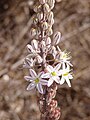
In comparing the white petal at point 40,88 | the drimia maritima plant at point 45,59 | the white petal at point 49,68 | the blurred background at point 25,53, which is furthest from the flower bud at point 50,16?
the blurred background at point 25,53

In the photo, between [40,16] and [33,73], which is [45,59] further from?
[40,16]

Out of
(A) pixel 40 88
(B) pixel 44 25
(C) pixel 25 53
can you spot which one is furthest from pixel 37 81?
(C) pixel 25 53

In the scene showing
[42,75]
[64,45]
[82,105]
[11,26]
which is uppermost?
[11,26]

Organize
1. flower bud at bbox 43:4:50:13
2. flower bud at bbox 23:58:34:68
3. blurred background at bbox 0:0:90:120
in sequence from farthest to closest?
1. blurred background at bbox 0:0:90:120
2. flower bud at bbox 23:58:34:68
3. flower bud at bbox 43:4:50:13

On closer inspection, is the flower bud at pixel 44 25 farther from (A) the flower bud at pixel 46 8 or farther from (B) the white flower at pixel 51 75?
(B) the white flower at pixel 51 75

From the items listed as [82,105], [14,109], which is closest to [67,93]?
[82,105]

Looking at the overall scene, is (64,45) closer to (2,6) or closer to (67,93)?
(67,93)

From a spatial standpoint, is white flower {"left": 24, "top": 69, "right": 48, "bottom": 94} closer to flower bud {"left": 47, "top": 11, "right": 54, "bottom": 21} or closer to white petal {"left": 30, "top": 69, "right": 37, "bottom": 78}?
white petal {"left": 30, "top": 69, "right": 37, "bottom": 78}

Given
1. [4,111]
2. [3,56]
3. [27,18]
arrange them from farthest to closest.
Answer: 1. [27,18]
2. [3,56]
3. [4,111]

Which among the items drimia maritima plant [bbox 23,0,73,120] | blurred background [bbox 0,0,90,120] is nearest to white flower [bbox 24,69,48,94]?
drimia maritima plant [bbox 23,0,73,120]
